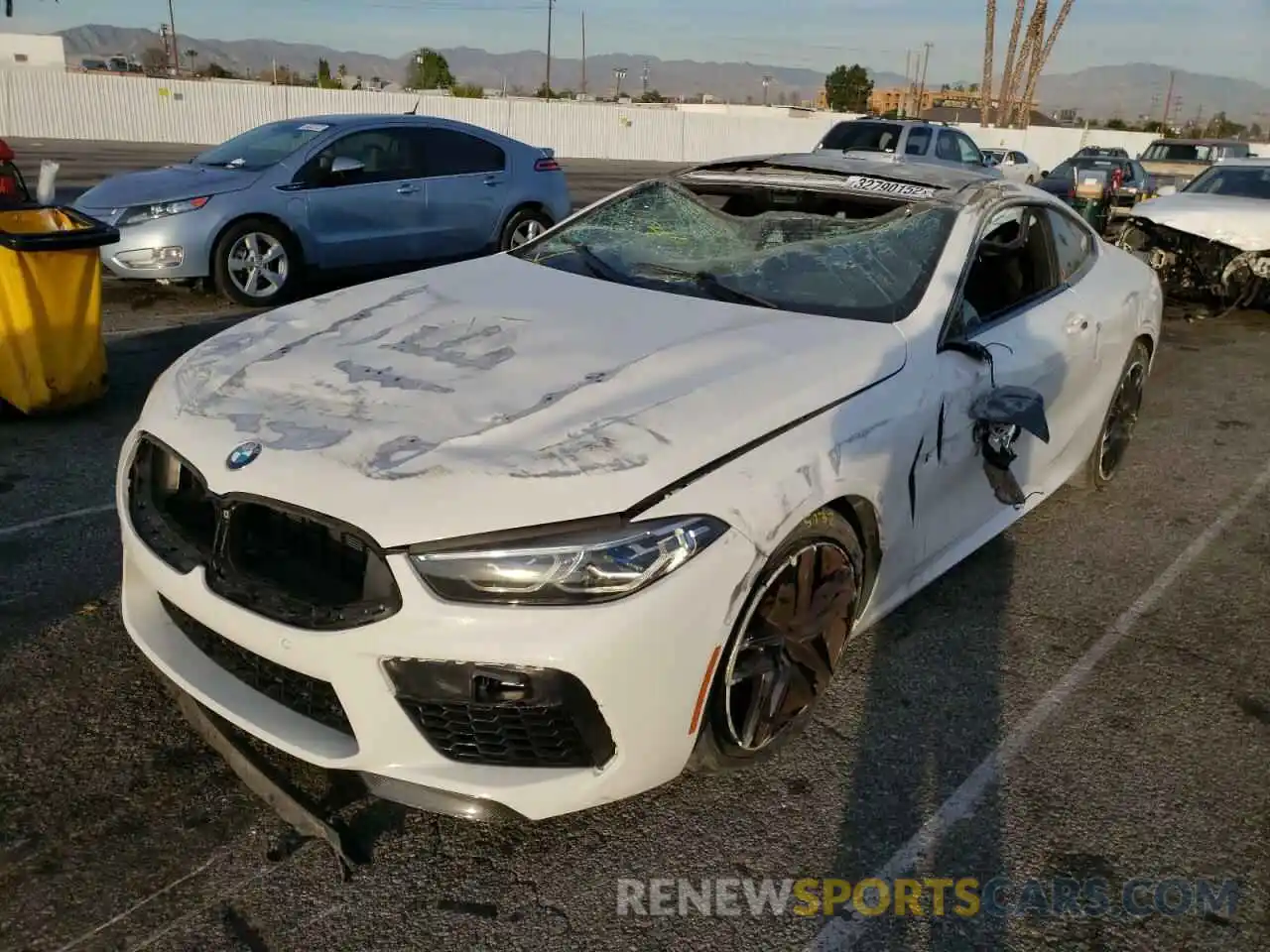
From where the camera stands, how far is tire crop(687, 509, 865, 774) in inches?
101

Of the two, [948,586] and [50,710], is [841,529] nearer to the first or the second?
[948,586]

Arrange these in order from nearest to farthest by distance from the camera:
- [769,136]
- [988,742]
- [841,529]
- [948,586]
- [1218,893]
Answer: [1218,893] < [841,529] < [988,742] < [948,586] < [769,136]

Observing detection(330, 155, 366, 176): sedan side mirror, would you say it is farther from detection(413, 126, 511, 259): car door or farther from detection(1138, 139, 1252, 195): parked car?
detection(1138, 139, 1252, 195): parked car

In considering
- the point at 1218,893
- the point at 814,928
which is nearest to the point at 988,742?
the point at 1218,893

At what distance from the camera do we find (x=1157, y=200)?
34.3 ft

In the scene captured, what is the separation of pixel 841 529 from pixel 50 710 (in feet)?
7.31

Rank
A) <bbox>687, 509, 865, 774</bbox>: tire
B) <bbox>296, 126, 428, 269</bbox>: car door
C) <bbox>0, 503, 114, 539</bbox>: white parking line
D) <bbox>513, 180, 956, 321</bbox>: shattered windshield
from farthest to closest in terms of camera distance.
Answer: <bbox>296, 126, 428, 269</bbox>: car door, <bbox>0, 503, 114, 539</bbox>: white parking line, <bbox>513, 180, 956, 321</bbox>: shattered windshield, <bbox>687, 509, 865, 774</bbox>: tire

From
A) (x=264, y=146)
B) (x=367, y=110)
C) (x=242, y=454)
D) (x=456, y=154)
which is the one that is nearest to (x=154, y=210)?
(x=264, y=146)

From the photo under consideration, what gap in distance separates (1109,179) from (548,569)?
16756 millimetres

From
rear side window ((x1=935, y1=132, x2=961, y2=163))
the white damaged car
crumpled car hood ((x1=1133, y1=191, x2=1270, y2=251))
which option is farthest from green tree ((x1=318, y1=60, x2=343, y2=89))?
crumpled car hood ((x1=1133, y1=191, x2=1270, y2=251))

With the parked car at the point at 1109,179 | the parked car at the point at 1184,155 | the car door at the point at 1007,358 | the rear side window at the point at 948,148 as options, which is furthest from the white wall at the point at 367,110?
the car door at the point at 1007,358

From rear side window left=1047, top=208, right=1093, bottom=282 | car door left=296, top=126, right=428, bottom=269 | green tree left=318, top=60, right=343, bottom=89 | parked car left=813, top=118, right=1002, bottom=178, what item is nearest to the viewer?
rear side window left=1047, top=208, right=1093, bottom=282

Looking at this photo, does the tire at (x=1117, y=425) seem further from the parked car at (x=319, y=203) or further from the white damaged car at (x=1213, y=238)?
the parked car at (x=319, y=203)

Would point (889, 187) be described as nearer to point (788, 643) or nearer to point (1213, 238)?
point (788, 643)
